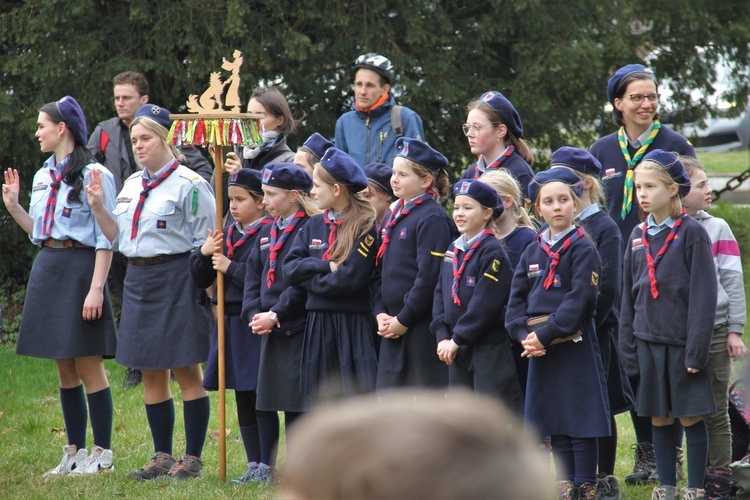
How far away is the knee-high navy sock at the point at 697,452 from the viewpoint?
5148mm

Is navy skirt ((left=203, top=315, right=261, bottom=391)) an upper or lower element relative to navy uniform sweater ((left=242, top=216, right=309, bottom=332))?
lower

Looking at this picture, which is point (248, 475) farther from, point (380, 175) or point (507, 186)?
point (507, 186)

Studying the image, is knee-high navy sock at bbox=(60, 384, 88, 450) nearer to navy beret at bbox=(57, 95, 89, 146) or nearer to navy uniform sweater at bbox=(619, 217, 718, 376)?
navy beret at bbox=(57, 95, 89, 146)

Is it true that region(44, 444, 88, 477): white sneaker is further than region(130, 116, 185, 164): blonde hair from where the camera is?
Yes

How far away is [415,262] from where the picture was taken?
18.5 ft

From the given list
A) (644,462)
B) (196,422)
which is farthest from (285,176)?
(644,462)

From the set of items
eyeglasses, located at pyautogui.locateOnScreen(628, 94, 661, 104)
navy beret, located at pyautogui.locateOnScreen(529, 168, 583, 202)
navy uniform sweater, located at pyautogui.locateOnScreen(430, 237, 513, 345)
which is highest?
eyeglasses, located at pyautogui.locateOnScreen(628, 94, 661, 104)

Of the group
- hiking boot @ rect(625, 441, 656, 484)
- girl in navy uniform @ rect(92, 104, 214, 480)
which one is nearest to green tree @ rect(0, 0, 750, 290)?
girl in navy uniform @ rect(92, 104, 214, 480)

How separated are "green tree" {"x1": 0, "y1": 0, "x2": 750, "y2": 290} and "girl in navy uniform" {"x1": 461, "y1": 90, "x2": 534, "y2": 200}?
390 cm

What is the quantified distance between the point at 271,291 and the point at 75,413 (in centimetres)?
177

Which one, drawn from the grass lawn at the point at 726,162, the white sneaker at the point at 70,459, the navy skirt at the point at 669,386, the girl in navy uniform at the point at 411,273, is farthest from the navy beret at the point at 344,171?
the grass lawn at the point at 726,162

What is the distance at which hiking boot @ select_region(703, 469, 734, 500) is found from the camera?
5.32 meters

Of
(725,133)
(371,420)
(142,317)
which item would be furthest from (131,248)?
(725,133)

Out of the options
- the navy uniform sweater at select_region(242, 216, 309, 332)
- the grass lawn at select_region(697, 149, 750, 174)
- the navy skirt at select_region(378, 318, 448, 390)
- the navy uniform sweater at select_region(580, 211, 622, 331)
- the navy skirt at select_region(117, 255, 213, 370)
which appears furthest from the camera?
the grass lawn at select_region(697, 149, 750, 174)
